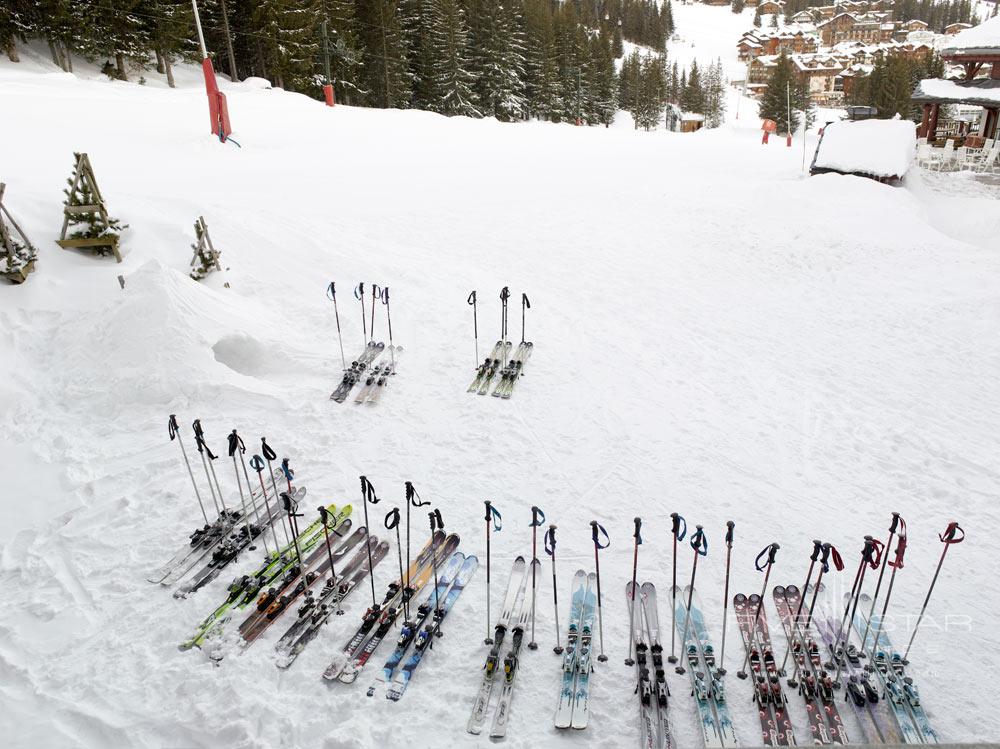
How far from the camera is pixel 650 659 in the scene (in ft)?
19.0

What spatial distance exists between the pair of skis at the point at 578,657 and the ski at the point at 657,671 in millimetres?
544

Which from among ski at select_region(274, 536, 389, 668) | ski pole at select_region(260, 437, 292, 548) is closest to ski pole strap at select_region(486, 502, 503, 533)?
ski at select_region(274, 536, 389, 668)

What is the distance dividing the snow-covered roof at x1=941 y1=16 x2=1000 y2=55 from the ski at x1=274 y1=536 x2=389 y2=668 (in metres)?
27.7

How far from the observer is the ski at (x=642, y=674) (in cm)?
506

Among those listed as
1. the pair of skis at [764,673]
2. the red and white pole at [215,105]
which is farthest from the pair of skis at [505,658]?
the red and white pole at [215,105]

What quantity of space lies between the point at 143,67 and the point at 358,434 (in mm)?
33907

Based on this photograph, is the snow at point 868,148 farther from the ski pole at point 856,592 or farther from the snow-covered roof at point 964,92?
the ski pole at point 856,592

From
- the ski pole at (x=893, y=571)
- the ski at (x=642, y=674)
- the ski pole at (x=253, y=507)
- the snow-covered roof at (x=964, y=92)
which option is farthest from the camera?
the snow-covered roof at (x=964, y=92)

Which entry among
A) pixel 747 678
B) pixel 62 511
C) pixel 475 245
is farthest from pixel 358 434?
pixel 475 245

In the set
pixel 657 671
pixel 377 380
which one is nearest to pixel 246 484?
pixel 377 380

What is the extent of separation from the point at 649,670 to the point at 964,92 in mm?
26374

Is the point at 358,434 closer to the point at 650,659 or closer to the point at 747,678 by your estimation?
the point at 650,659

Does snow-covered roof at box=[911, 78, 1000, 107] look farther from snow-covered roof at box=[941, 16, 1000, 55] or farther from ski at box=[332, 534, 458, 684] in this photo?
ski at box=[332, 534, 458, 684]

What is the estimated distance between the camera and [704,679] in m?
5.55
